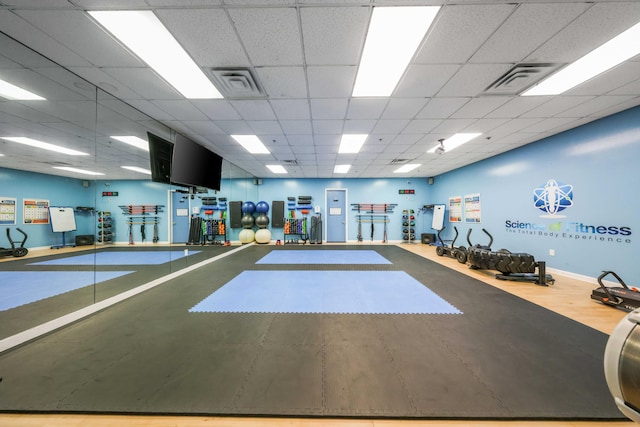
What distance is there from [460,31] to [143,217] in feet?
35.7

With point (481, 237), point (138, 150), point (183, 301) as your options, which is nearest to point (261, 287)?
point (183, 301)

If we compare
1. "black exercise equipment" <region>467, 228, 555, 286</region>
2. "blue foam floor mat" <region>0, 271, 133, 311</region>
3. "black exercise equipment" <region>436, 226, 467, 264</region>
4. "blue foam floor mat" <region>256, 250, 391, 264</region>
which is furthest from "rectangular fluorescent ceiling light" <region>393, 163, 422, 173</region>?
"blue foam floor mat" <region>0, 271, 133, 311</region>

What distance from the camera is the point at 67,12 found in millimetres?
1822

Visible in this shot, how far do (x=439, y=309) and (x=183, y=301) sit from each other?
12.2ft

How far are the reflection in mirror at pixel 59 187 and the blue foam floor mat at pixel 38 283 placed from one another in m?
0.02

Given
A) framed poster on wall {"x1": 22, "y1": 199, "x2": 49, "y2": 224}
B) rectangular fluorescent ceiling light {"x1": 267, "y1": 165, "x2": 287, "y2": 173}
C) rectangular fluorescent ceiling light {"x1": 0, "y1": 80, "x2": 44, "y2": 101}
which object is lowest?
framed poster on wall {"x1": 22, "y1": 199, "x2": 49, "y2": 224}

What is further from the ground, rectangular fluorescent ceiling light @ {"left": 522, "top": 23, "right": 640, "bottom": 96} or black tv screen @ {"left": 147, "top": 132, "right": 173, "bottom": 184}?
rectangular fluorescent ceiling light @ {"left": 522, "top": 23, "right": 640, "bottom": 96}

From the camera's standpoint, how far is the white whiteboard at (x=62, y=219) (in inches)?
161

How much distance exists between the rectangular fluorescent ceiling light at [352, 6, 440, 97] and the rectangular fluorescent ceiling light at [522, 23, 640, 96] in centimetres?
197

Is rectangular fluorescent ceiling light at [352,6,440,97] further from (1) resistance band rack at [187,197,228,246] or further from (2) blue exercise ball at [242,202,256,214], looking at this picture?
(1) resistance band rack at [187,197,228,246]

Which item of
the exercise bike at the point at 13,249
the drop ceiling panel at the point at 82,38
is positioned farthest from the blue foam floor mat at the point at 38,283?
the drop ceiling panel at the point at 82,38

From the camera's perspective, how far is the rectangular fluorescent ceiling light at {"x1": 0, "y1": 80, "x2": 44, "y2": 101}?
2838mm

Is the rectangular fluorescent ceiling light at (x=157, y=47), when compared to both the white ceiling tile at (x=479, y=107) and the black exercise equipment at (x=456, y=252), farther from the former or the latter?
the black exercise equipment at (x=456, y=252)

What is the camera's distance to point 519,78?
2680mm
